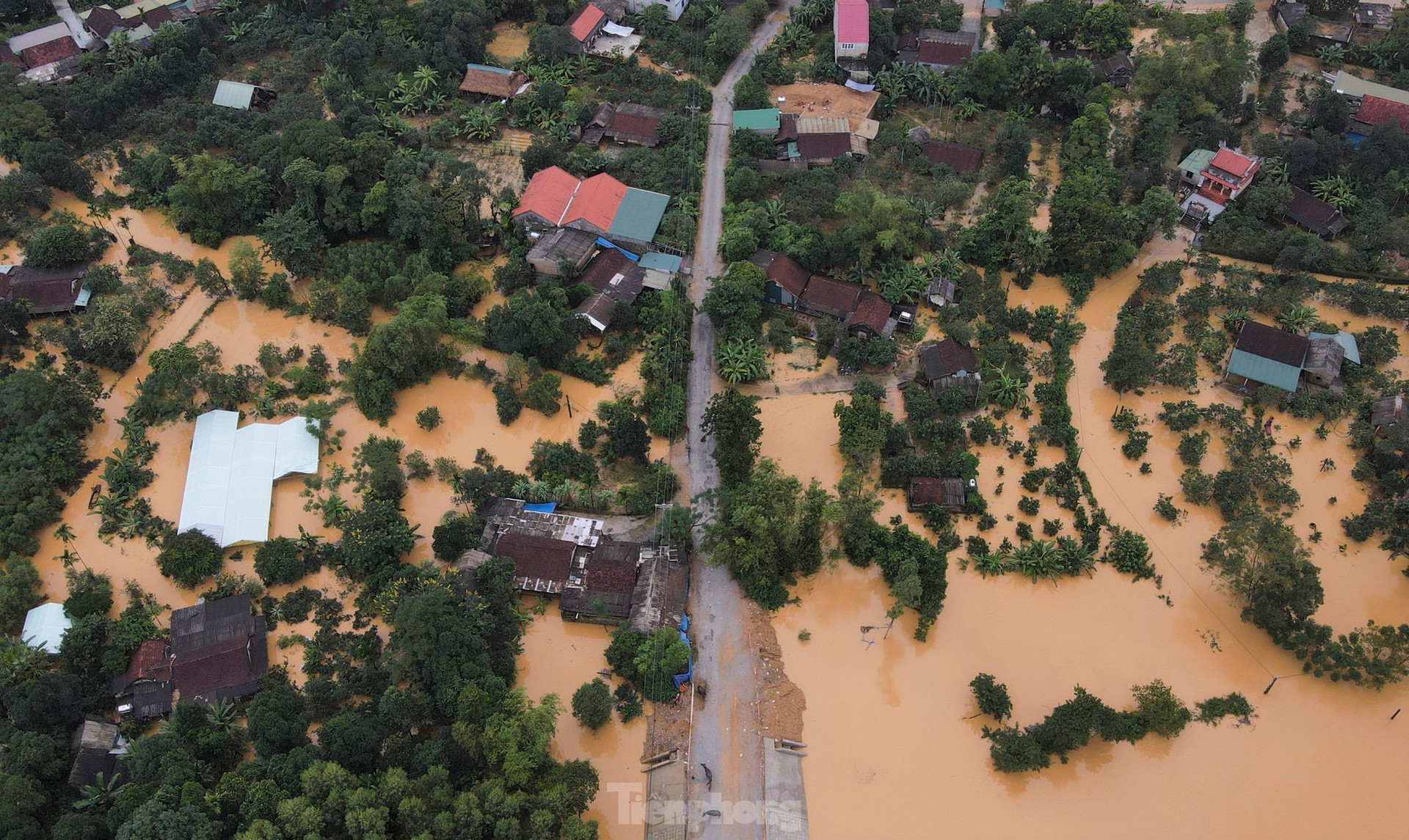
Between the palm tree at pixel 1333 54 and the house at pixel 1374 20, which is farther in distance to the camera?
the house at pixel 1374 20

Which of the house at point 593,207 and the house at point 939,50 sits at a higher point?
the house at point 939,50

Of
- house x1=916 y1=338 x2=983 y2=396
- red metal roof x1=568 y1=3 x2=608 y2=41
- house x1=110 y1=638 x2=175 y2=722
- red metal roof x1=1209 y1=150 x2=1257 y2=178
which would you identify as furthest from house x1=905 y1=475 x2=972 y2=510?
red metal roof x1=568 y1=3 x2=608 y2=41

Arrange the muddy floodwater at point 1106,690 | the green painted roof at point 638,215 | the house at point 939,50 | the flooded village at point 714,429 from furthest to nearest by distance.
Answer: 1. the house at point 939,50
2. the green painted roof at point 638,215
3. the flooded village at point 714,429
4. the muddy floodwater at point 1106,690

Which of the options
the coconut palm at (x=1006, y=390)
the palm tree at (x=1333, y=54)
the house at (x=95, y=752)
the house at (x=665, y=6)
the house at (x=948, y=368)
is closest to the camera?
the house at (x=95, y=752)

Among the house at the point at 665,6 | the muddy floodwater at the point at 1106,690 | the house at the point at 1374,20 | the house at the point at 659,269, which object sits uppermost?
the house at the point at 665,6

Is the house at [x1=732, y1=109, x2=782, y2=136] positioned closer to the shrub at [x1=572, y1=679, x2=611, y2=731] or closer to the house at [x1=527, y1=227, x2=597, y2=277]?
the house at [x1=527, y1=227, x2=597, y2=277]

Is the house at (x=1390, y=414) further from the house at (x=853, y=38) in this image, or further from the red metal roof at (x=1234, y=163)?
the house at (x=853, y=38)

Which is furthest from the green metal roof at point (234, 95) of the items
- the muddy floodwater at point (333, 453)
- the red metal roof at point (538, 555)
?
the red metal roof at point (538, 555)
